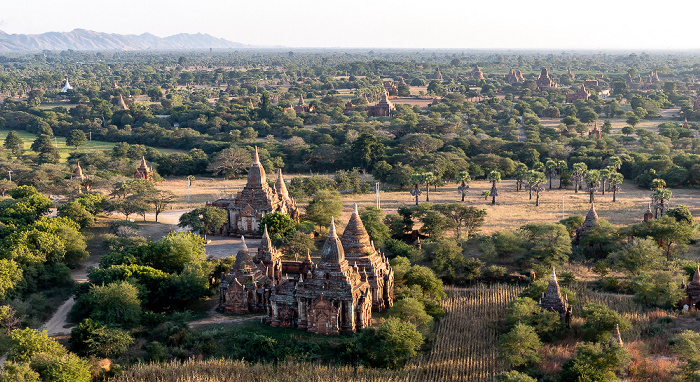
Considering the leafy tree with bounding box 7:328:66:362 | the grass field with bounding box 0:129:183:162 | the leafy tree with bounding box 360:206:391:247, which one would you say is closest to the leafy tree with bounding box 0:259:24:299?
the leafy tree with bounding box 7:328:66:362

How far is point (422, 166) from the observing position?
70.2 metres

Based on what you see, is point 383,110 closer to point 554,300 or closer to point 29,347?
point 554,300

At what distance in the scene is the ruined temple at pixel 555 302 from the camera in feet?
106

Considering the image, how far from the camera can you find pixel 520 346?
28516mm

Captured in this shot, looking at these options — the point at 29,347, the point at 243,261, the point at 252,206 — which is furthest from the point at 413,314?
the point at 252,206

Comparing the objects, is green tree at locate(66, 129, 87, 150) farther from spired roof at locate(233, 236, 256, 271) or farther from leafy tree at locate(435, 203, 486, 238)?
spired roof at locate(233, 236, 256, 271)

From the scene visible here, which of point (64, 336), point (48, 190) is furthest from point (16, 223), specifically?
point (64, 336)

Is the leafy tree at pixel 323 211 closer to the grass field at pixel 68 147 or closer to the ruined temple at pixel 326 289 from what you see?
the ruined temple at pixel 326 289

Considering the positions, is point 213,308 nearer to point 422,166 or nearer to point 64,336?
Answer: point 64,336

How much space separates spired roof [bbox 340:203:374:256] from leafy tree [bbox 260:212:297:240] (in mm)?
10089

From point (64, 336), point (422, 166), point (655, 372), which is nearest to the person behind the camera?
point (655, 372)

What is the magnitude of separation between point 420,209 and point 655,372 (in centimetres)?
2375

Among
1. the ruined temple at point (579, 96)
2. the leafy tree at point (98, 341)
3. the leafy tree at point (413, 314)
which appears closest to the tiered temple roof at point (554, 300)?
the leafy tree at point (413, 314)

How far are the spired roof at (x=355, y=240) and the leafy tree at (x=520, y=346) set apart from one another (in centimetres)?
936
